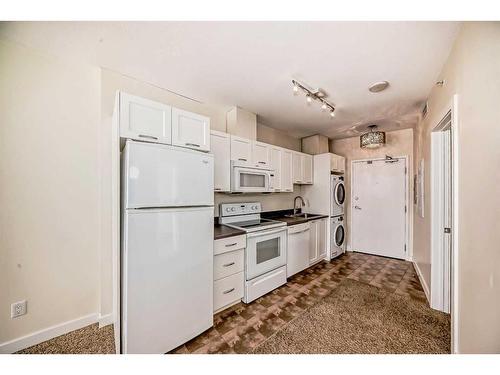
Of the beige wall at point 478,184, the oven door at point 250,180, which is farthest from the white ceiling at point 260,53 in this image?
the oven door at point 250,180

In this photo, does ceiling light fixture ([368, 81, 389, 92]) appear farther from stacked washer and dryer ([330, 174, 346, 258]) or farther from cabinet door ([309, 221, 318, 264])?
cabinet door ([309, 221, 318, 264])

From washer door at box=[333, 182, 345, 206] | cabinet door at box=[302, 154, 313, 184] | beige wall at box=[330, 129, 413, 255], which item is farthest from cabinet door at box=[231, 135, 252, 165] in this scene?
beige wall at box=[330, 129, 413, 255]

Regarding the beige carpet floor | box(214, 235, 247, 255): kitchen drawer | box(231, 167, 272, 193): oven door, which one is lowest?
the beige carpet floor

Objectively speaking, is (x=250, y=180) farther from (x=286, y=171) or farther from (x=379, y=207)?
(x=379, y=207)

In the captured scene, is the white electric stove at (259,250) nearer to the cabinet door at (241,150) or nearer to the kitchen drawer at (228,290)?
the kitchen drawer at (228,290)

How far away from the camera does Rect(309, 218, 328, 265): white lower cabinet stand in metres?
3.40

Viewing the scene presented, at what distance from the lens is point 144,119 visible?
61.2 inches

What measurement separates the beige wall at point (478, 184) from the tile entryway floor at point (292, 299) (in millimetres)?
1333

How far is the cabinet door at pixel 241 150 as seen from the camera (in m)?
2.62

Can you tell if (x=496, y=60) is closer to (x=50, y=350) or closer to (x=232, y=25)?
(x=232, y=25)

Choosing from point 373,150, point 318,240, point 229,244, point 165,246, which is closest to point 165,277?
point 165,246

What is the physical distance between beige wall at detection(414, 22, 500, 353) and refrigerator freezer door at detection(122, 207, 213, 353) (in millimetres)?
1851
